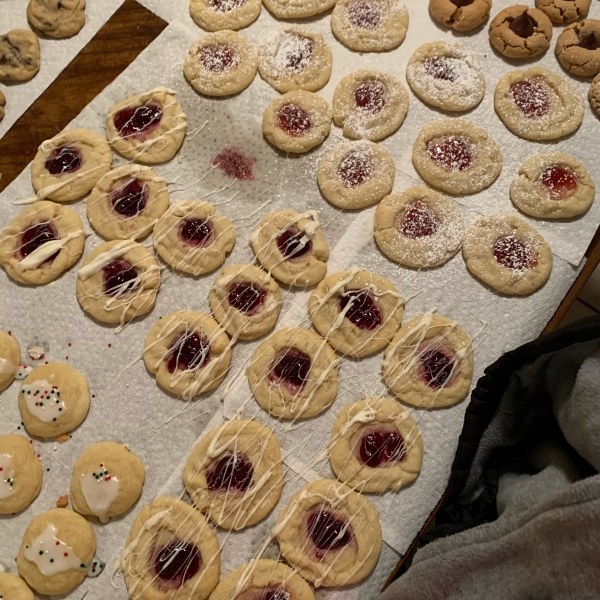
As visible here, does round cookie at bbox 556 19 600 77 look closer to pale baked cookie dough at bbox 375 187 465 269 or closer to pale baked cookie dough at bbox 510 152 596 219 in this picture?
pale baked cookie dough at bbox 510 152 596 219

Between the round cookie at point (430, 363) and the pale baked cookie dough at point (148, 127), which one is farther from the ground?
the pale baked cookie dough at point (148, 127)

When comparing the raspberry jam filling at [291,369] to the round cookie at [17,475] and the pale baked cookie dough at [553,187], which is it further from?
the pale baked cookie dough at [553,187]

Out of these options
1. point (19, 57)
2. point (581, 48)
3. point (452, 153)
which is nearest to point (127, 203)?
point (19, 57)

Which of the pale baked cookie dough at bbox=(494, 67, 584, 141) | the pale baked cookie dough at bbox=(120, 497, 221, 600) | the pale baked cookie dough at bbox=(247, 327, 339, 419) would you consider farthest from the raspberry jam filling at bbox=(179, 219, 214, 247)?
the pale baked cookie dough at bbox=(494, 67, 584, 141)

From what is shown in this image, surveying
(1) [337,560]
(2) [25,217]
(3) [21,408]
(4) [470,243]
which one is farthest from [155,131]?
(1) [337,560]

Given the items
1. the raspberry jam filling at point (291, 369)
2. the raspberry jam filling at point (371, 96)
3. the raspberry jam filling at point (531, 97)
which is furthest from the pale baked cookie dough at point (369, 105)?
the raspberry jam filling at point (291, 369)

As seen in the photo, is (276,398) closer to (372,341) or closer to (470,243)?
(372,341)
